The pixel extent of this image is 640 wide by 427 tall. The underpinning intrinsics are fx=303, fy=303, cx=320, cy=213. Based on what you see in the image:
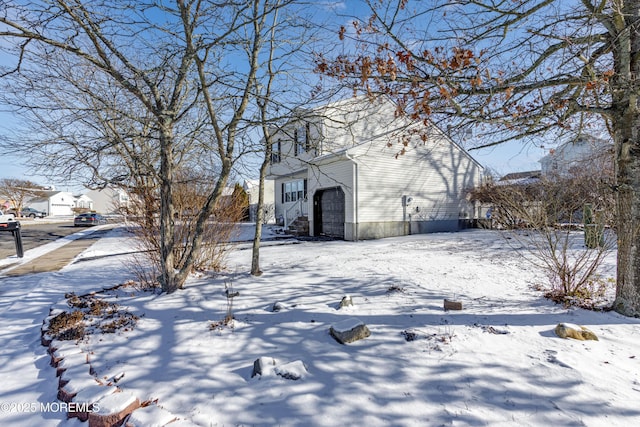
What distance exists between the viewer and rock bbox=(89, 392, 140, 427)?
6.94 ft

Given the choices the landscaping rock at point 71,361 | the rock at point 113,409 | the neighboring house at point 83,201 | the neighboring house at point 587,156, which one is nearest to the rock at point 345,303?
the rock at point 113,409

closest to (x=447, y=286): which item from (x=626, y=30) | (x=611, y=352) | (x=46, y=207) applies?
(x=611, y=352)

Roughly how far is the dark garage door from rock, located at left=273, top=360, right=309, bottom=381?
10389 mm

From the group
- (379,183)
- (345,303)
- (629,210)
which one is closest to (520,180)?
(379,183)

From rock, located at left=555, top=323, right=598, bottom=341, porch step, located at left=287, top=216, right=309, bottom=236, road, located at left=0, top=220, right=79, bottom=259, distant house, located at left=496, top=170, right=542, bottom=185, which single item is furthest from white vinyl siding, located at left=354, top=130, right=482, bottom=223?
road, located at left=0, top=220, right=79, bottom=259

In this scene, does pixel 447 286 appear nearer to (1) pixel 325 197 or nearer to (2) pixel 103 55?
(2) pixel 103 55

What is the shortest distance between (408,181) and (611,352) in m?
11.6

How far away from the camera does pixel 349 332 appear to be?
326 cm

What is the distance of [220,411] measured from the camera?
230 centimetres

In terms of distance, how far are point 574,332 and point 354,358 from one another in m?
2.33

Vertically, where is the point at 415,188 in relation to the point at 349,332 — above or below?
above

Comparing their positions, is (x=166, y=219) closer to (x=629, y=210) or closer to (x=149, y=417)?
(x=149, y=417)

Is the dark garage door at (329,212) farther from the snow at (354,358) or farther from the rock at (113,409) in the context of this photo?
the rock at (113,409)

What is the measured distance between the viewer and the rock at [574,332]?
10.2 ft
